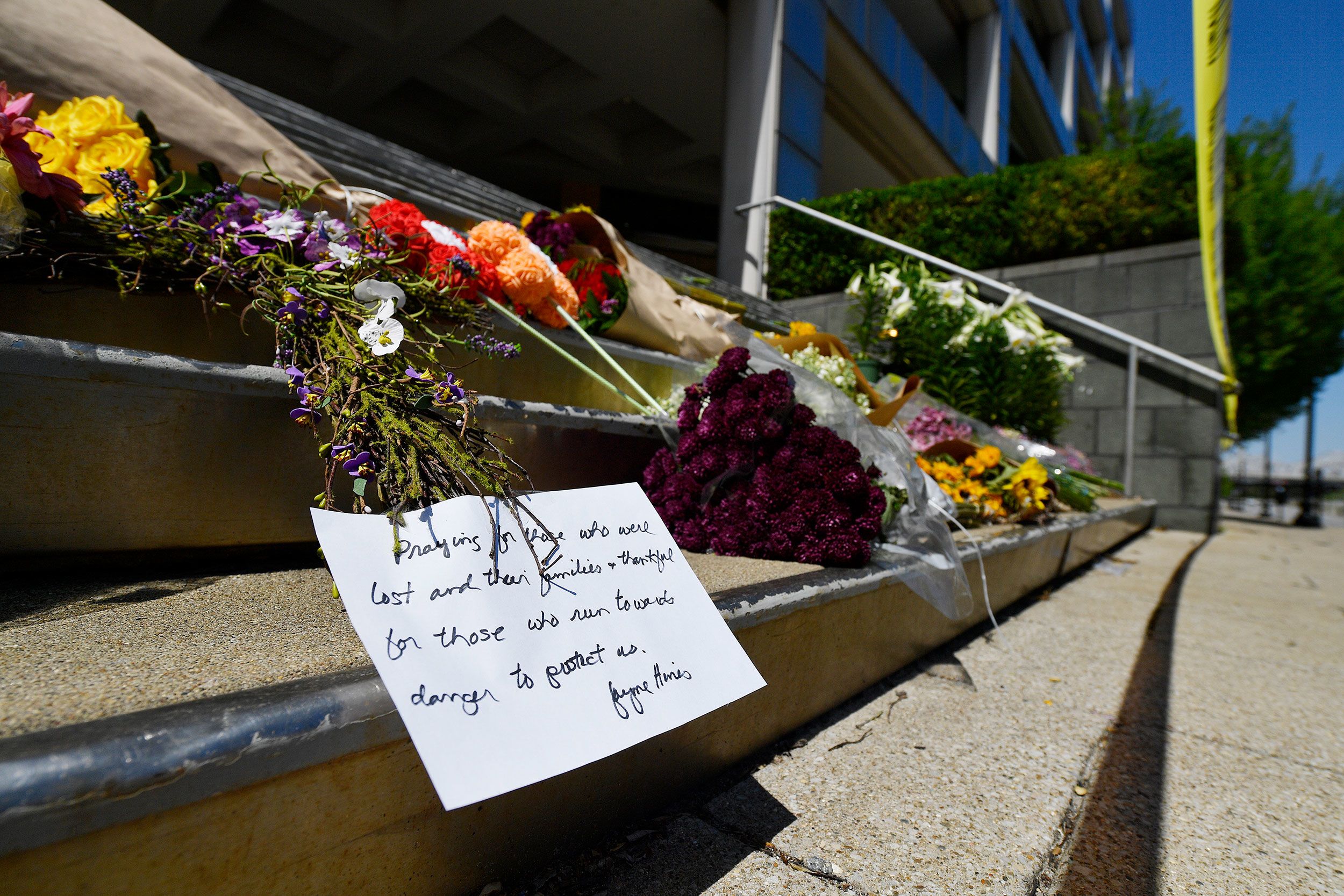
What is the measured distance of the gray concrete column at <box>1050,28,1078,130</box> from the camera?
15312 millimetres

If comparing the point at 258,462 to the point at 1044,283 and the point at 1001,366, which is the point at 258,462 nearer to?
the point at 1001,366

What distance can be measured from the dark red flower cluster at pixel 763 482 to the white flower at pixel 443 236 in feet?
2.28

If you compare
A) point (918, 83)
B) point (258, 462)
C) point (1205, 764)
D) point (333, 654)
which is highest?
point (918, 83)

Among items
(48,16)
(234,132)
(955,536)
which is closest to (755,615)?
(955,536)

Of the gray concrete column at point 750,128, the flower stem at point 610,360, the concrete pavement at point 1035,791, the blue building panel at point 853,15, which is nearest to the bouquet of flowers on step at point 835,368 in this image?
Answer: the flower stem at point 610,360

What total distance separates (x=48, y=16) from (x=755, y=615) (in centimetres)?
180

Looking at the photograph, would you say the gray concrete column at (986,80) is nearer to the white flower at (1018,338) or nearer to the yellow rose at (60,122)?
the white flower at (1018,338)

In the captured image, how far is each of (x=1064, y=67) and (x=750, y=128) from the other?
13522mm

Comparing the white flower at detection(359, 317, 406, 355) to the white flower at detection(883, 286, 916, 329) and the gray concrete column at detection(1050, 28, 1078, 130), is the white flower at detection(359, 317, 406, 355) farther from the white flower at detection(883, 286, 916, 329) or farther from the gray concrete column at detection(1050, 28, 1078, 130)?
the gray concrete column at detection(1050, 28, 1078, 130)

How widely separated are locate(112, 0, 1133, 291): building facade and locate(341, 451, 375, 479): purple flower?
6.63 m

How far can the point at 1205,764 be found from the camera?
114 cm

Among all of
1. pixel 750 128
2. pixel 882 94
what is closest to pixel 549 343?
pixel 750 128

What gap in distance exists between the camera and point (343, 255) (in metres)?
1.03

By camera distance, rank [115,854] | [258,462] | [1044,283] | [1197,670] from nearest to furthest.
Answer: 1. [115,854]
2. [258,462]
3. [1197,670]
4. [1044,283]
